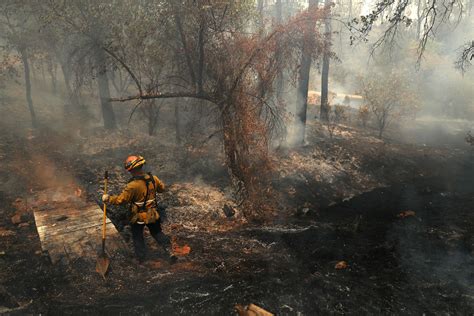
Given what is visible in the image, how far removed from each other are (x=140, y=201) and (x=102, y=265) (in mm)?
1361

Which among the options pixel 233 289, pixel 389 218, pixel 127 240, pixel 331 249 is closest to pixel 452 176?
pixel 389 218

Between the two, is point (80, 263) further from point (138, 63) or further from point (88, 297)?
point (138, 63)

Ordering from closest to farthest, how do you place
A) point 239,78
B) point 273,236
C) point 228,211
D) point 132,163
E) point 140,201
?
1. point 132,163
2. point 140,201
3. point 273,236
4. point 239,78
5. point 228,211

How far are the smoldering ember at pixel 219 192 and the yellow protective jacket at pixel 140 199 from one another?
1.0 inches

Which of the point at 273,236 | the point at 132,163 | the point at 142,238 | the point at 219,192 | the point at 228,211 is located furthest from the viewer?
the point at 219,192

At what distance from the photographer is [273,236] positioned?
8.81 meters

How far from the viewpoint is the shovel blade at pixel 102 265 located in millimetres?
6545

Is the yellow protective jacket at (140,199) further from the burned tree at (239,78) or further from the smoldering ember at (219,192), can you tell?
the burned tree at (239,78)

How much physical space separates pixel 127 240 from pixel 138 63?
289 inches

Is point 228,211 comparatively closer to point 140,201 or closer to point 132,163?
point 140,201

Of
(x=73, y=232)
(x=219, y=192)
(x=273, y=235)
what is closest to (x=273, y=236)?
(x=273, y=235)

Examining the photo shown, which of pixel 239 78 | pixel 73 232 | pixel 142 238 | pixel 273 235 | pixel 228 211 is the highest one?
pixel 239 78

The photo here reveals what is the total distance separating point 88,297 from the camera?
5.98 m

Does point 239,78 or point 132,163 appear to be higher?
point 239,78
